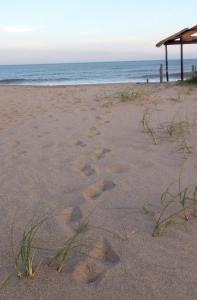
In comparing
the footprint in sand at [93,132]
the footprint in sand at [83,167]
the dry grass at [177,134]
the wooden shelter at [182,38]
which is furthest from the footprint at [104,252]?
the wooden shelter at [182,38]

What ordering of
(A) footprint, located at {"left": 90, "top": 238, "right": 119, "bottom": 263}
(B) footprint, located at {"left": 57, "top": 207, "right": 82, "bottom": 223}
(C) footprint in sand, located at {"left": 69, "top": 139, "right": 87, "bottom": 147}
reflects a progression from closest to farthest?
1. (A) footprint, located at {"left": 90, "top": 238, "right": 119, "bottom": 263}
2. (B) footprint, located at {"left": 57, "top": 207, "right": 82, "bottom": 223}
3. (C) footprint in sand, located at {"left": 69, "top": 139, "right": 87, "bottom": 147}

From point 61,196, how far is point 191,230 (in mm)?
1065

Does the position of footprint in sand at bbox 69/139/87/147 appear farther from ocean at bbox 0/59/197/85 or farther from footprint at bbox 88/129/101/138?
ocean at bbox 0/59/197/85

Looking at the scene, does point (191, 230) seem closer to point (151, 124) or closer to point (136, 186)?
point (136, 186)

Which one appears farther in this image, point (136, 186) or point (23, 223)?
point (136, 186)

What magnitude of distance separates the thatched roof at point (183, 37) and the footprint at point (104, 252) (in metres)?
13.6

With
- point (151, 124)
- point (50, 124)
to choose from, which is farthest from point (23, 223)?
point (50, 124)

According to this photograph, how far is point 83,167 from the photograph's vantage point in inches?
141

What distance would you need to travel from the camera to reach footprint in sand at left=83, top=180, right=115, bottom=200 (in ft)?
9.29

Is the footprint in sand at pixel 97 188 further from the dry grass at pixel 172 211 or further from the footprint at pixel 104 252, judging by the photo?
the footprint at pixel 104 252

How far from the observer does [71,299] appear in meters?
1.68

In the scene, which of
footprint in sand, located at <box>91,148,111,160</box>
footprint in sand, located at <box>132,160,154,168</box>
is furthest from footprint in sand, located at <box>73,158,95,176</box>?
footprint in sand, located at <box>132,160,154,168</box>

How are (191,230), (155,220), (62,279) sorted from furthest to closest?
(155,220) < (191,230) < (62,279)

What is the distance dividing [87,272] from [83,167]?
177 centimetres
